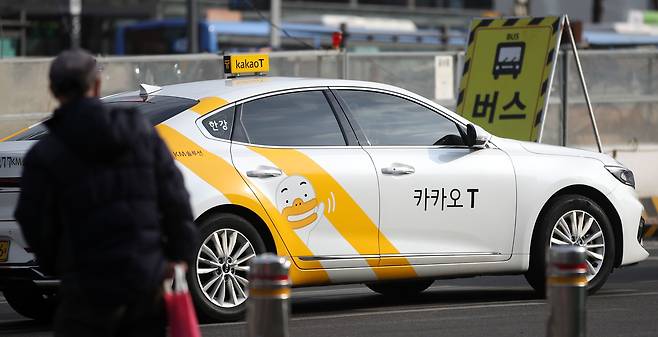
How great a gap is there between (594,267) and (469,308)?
0.96 m

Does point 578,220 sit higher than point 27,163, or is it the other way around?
point 27,163

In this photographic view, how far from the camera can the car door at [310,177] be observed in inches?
344

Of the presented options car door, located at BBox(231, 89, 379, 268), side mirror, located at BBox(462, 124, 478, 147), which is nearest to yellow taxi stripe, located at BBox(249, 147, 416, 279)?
car door, located at BBox(231, 89, 379, 268)

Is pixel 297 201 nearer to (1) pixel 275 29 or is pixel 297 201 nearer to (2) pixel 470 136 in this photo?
(2) pixel 470 136

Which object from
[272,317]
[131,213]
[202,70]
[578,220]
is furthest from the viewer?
[202,70]

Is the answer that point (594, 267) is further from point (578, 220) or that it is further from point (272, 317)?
point (272, 317)

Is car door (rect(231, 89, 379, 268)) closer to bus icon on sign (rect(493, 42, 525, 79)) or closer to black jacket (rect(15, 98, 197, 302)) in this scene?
black jacket (rect(15, 98, 197, 302))

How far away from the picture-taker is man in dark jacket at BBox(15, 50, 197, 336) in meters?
4.68

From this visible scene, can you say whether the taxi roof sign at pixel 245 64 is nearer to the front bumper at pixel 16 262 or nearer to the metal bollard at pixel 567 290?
the front bumper at pixel 16 262

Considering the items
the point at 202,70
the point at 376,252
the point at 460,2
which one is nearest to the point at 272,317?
the point at 376,252

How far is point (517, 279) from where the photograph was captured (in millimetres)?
11422

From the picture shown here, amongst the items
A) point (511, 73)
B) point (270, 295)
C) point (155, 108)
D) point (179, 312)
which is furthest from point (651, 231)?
point (179, 312)

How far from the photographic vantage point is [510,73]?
1484 centimetres

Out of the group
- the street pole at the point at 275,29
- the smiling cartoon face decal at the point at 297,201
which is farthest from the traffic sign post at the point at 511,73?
the street pole at the point at 275,29
